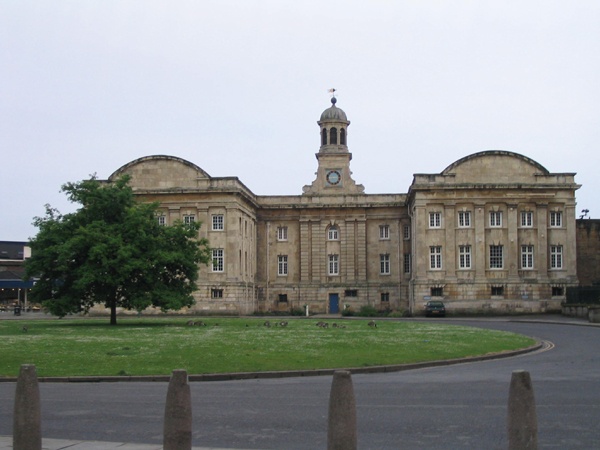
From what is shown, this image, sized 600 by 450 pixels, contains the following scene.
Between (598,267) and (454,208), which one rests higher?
(454,208)

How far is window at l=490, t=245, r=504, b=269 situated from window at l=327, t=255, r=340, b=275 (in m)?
17.7

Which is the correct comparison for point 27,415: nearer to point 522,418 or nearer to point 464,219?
point 522,418

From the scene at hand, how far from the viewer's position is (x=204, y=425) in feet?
43.0

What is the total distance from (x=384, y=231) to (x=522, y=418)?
7387 cm

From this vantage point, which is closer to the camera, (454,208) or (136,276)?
(136,276)

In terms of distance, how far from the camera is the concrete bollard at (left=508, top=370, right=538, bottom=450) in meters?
8.60

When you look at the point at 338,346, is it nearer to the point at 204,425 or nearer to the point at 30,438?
the point at 204,425

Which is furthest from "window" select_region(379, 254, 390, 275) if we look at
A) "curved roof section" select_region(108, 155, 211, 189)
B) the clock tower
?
"curved roof section" select_region(108, 155, 211, 189)

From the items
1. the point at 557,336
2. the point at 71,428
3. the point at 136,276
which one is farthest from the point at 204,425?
the point at 136,276

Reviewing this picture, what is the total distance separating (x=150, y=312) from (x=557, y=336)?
4075 centimetres

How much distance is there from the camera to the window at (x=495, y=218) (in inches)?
2729

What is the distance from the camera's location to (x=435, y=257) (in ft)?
229

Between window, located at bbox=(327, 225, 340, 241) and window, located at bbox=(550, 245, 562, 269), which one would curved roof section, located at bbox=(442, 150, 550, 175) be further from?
window, located at bbox=(327, 225, 340, 241)

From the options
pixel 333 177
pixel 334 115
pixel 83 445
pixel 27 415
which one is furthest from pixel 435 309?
pixel 27 415
